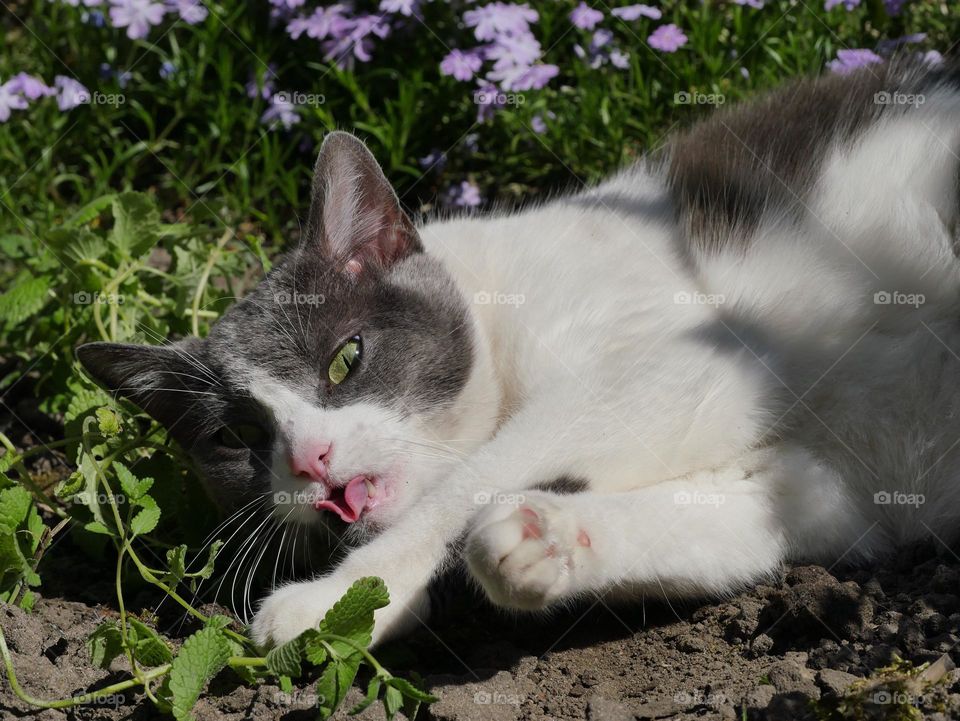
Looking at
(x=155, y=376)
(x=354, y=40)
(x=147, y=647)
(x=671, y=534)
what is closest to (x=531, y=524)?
(x=671, y=534)

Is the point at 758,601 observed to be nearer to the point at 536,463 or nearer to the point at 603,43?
the point at 536,463

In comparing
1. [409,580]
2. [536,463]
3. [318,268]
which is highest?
[318,268]

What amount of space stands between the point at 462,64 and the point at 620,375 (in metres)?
1.91

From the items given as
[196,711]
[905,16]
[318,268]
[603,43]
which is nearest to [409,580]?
[196,711]

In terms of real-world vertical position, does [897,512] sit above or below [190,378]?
below

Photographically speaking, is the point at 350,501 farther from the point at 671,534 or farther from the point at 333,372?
the point at 671,534

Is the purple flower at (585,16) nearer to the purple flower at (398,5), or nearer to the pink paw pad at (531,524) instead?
the purple flower at (398,5)

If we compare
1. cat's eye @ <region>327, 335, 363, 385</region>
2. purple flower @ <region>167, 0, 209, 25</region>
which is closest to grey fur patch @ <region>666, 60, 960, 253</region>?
cat's eye @ <region>327, 335, 363, 385</region>

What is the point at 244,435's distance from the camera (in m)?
2.47

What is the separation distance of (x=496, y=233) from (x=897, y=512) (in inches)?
48.4

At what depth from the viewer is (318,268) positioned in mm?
2564

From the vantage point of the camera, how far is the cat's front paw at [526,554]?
188 centimetres

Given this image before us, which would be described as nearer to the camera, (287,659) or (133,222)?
(287,659)

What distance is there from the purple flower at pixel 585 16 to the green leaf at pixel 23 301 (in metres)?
2.10
